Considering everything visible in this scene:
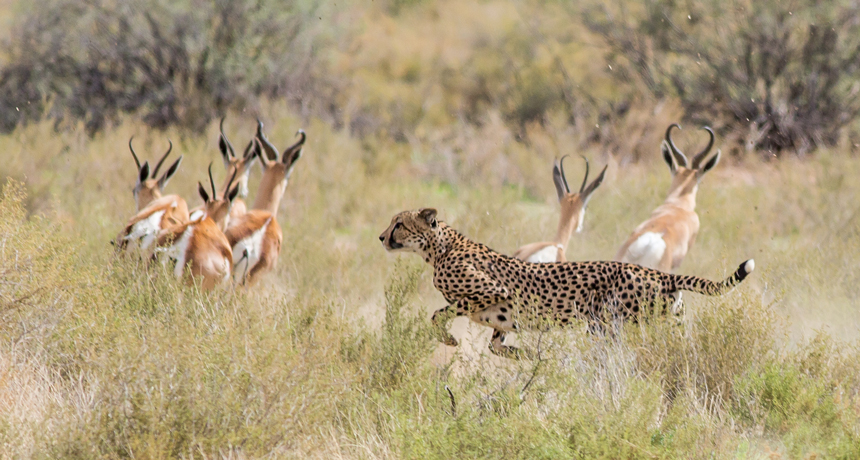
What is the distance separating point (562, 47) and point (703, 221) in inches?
534

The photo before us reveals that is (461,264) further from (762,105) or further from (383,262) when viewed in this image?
(762,105)

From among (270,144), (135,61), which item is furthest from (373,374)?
(135,61)

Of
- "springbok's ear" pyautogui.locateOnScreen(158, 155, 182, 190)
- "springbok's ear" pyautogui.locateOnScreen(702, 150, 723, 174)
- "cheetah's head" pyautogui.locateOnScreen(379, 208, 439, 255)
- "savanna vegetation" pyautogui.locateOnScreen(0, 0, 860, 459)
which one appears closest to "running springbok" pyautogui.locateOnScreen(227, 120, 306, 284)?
"savanna vegetation" pyautogui.locateOnScreen(0, 0, 860, 459)

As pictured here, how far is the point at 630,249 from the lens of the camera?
7.28m

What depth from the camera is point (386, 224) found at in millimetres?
11016

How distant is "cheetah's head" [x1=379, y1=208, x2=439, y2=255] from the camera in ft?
19.7

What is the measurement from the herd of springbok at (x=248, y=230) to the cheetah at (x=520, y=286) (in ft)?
3.05

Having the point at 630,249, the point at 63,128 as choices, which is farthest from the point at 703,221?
the point at 63,128

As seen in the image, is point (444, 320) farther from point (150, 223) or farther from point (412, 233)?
point (150, 223)

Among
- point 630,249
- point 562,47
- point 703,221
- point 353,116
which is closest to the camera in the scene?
point 630,249

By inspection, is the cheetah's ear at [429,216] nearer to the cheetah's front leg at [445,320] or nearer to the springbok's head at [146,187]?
the cheetah's front leg at [445,320]

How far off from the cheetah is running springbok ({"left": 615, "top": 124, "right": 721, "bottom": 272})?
163 centimetres

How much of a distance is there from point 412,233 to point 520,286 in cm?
83

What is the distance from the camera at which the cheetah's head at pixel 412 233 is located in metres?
5.99
